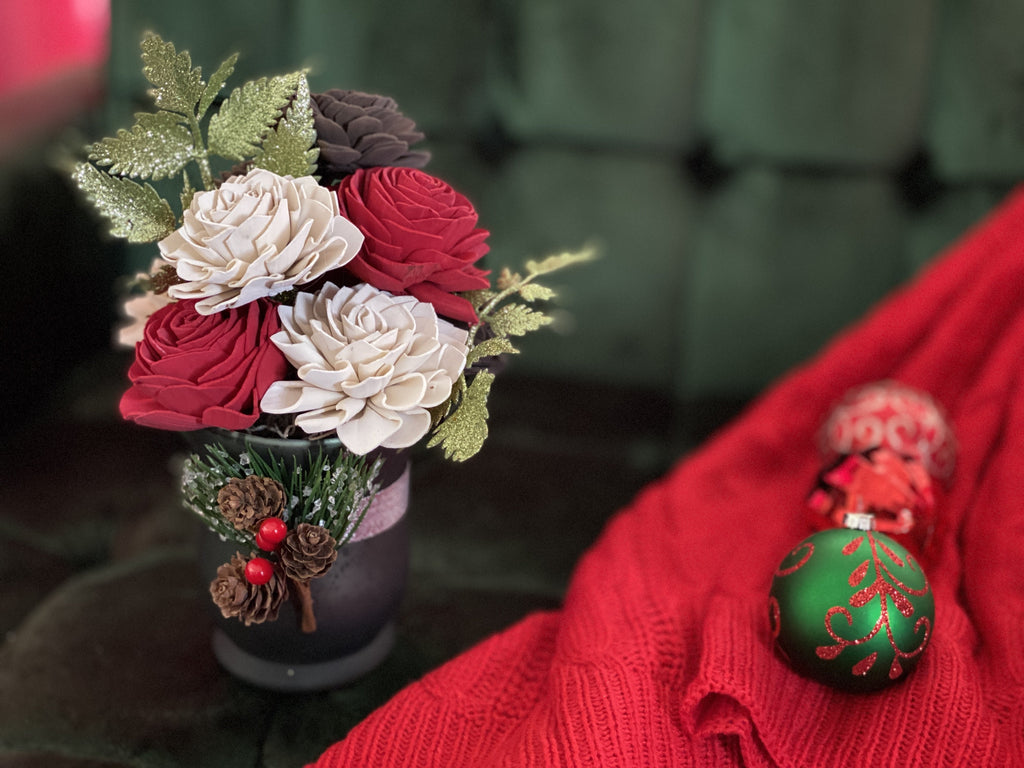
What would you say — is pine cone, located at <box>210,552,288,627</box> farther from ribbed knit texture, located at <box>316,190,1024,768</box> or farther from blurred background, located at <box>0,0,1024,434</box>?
blurred background, located at <box>0,0,1024,434</box>

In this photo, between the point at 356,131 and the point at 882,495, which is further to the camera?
the point at 882,495

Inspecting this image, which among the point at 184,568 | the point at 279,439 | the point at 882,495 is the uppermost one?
the point at 279,439

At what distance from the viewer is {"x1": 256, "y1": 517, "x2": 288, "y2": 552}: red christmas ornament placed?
0.48 m

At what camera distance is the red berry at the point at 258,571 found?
0.48m

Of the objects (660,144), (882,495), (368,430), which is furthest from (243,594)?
(660,144)

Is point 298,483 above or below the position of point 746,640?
above

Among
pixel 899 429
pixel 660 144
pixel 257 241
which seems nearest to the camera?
pixel 257 241

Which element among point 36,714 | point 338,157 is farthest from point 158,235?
point 36,714

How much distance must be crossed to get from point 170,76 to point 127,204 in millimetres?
77

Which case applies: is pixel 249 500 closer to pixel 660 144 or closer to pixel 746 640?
pixel 746 640

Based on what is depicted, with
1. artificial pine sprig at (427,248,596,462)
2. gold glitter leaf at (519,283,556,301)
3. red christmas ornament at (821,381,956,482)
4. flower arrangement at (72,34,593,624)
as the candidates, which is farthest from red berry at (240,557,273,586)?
red christmas ornament at (821,381,956,482)

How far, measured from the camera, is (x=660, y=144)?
3.15 ft

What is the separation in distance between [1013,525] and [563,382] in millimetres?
515

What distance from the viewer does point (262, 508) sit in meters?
0.48
